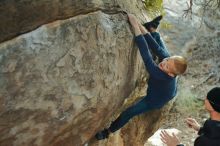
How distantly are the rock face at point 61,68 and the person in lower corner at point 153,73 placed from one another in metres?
0.17

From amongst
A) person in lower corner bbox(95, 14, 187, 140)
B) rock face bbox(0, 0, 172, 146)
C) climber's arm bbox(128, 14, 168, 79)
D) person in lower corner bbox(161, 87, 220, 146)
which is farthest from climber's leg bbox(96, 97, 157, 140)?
person in lower corner bbox(161, 87, 220, 146)

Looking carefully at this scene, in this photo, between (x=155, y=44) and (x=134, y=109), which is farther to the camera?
(x=134, y=109)

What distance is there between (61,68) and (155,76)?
1.27m

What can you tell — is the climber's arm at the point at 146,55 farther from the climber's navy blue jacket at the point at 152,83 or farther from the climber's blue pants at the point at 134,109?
the climber's blue pants at the point at 134,109

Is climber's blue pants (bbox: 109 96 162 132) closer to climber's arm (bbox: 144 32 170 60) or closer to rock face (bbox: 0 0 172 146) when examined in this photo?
rock face (bbox: 0 0 172 146)

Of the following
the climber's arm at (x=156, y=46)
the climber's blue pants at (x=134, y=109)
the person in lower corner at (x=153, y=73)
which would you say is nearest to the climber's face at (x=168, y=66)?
the person in lower corner at (x=153, y=73)

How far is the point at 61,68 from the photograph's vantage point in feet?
15.7

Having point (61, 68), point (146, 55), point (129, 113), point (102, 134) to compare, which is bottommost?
point (102, 134)

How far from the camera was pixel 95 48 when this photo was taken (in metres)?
5.06

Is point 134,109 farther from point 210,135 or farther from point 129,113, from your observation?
point 210,135

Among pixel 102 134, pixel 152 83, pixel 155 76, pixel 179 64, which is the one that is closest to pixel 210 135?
pixel 179 64

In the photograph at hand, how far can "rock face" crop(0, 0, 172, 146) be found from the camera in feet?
14.8

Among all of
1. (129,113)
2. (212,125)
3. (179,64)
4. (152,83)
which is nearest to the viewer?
(212,125)

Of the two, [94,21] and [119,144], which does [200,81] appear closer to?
[119,144]
